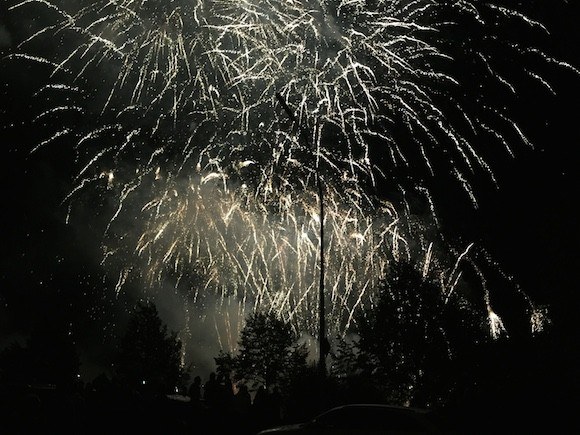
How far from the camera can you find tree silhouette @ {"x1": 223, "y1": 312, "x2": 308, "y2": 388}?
59.9 meters

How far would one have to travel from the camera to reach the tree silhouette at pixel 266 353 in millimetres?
59875

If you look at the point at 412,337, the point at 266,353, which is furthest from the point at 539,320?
the point at 266,353

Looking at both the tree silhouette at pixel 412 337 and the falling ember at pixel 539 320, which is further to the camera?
the tree silhouette at pixel 412 337

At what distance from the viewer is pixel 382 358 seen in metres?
40.1

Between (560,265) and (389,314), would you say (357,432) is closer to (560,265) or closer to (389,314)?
(560,265)

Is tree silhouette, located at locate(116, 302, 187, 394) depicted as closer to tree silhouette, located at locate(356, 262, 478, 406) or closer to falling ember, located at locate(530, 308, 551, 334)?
tree silhouette, located at locate(356, 262, 478, 406)

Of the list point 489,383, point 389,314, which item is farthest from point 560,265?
point 389,314

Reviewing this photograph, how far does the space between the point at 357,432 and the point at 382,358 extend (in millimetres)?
30268

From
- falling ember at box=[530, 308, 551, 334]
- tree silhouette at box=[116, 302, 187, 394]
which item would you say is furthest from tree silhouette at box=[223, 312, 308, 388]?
falling ember at box=[530, 308, 551, 334]

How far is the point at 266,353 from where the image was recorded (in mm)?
60500

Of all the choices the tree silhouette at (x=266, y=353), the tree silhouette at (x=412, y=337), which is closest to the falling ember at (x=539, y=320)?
the tree silhouette at (x=412, y=337)

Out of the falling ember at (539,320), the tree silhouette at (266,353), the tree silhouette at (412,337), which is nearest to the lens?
the falling ember at (539,320)

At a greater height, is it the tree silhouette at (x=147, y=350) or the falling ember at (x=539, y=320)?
the tree silhouette at (x=147, y=350)

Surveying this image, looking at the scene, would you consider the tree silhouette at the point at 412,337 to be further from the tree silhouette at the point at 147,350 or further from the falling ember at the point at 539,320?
the tree silhouette at the point at 147,350
